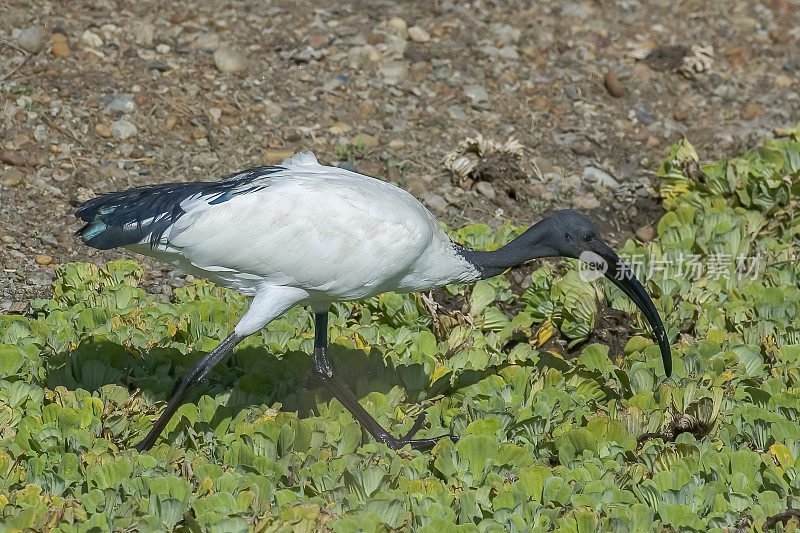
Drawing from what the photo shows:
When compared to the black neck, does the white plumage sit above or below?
above

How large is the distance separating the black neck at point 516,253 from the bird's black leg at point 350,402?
0.77 metres

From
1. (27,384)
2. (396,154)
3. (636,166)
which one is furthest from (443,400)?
(636,166)

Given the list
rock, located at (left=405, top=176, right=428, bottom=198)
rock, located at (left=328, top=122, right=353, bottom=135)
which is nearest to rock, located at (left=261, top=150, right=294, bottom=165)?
rock, located at (left=328, top=122, right=353, bottom=135)

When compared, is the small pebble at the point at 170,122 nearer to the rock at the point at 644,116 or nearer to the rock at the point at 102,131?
the rock at the point at 102,131

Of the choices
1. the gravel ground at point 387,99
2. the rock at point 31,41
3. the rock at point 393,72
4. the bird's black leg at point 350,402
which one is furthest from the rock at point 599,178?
the rock at point 31,41

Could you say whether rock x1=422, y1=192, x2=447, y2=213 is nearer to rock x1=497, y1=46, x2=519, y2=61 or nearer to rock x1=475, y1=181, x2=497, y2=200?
rock x1=475, y1=181, x2=497, y2=200

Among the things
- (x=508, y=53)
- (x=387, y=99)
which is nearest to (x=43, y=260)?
(x=387, y=99)

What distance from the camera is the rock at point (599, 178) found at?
25.5ft

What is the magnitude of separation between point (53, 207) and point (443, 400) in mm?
2995

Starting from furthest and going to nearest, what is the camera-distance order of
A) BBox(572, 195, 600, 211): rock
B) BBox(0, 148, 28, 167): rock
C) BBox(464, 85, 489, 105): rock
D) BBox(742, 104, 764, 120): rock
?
BBox(742, 104, 764, 120): rock, BBox(464, 85, 489, 105): rock, BBox(572, 195, 600, 211): rock, BBox(0, 148, 28, 167): rock

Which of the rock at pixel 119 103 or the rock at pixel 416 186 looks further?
the rock at pixel 119 103

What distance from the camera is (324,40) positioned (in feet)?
28.6

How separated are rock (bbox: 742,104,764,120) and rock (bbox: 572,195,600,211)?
6.81ft

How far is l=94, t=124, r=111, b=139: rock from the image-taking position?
7.36 m
